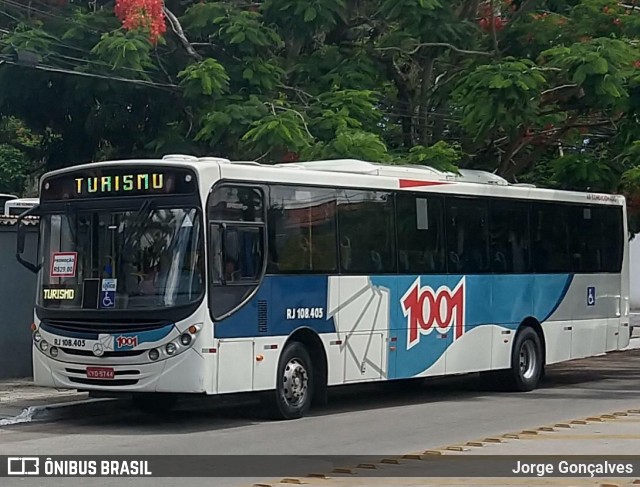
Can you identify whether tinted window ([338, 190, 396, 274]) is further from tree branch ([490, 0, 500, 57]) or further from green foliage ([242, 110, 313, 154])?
tree branch ([490, 0, 500, 57])

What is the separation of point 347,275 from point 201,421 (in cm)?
267

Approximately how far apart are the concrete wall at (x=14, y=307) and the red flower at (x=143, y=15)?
399 centimetres

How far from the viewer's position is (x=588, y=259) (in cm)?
2122

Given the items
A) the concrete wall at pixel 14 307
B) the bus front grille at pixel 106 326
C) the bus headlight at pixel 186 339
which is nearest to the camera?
the bus headlight at pixel 186 339

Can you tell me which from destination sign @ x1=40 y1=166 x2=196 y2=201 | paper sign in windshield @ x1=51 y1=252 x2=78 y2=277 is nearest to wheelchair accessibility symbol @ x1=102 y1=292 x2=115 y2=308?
paper sign in windshield @ x1=51 y1=252 x2=78 y2=277

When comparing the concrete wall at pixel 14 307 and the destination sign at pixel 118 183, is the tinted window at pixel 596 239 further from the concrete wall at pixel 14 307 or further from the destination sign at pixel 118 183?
the concrete wall at pixel 14 307

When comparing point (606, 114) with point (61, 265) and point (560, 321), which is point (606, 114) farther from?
point (61, 265)

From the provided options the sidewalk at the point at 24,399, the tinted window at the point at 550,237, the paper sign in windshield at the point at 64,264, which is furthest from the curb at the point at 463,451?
the sidewalk at the point at 24,399

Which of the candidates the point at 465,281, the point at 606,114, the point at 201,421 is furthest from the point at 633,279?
the point at 201,421

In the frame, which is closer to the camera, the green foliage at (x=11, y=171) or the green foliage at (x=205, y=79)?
the green foliage at (x=205, y=79)

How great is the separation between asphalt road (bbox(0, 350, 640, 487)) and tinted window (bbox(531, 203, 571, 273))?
2027 mm

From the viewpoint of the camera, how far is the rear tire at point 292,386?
1512cm

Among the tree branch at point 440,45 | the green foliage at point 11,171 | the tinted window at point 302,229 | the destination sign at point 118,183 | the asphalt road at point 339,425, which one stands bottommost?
the asphalt road at point 339,425

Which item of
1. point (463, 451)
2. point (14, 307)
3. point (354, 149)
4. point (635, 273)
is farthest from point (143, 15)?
point (635, 273)
